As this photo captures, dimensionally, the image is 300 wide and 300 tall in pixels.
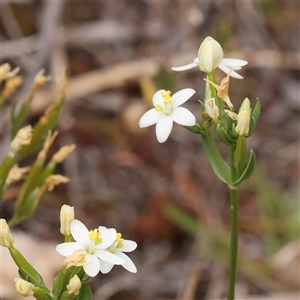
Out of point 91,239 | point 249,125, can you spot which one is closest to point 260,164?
point 249,125

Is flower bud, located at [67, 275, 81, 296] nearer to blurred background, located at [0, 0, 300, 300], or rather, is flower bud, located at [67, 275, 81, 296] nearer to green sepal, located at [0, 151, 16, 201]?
green sepal, located at [0, 151, 16, 201]

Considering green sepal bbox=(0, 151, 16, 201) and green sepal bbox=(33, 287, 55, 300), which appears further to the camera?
green sepal bbox=(0, 151, 16, 201)

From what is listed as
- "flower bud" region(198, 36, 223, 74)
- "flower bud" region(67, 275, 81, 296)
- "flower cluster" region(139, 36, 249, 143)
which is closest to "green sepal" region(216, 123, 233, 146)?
"flower cluster" region(139, 36, 249, 143)

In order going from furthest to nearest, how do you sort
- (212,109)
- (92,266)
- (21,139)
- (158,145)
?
(158,145), (21,139), (212,109), (92,266)

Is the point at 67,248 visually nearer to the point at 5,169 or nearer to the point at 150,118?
the point at 150,118

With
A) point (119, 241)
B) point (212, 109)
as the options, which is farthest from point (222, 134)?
point (119, 241)

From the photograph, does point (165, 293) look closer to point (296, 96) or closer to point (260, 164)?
point (260, 164)

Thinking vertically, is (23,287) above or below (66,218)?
below
